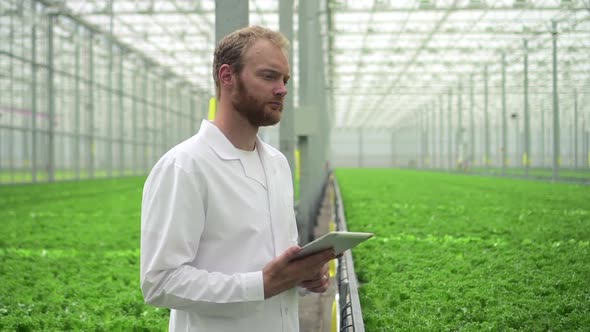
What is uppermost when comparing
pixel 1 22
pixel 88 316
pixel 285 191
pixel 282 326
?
pixel 1 22

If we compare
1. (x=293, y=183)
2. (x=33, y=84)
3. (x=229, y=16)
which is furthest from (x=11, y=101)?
(x=229, y=16)

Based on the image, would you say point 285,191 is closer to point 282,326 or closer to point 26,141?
point 282,326

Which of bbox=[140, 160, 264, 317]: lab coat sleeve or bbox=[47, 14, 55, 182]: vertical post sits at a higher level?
bbox=[47, 14, 55, 182]: vertical post

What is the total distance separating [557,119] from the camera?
27359 mm

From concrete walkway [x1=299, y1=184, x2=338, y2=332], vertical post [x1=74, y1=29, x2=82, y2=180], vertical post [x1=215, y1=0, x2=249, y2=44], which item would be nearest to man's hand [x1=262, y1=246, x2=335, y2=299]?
vertical post [x1=215, y1=0, x2=249, y2=44]

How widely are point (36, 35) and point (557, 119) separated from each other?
22987 mm

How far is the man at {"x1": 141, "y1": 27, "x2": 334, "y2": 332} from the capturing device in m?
2.15

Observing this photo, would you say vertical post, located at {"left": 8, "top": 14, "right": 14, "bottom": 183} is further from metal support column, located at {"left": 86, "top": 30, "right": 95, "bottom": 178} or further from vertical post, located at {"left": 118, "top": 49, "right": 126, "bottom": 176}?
vertical post, located at {"left": 118, "top": 49, "right": 126, "bottom": 176}

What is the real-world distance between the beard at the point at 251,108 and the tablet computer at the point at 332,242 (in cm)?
50

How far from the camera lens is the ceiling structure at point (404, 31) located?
27500mm

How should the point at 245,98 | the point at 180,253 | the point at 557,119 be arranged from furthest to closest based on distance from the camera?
the point at 557,119
the point at 245,98
the point at 180,253

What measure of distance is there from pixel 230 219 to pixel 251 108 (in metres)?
0.42

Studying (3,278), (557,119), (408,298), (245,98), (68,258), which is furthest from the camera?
(557,119)

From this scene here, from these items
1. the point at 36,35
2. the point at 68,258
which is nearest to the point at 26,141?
the point at 36,35
